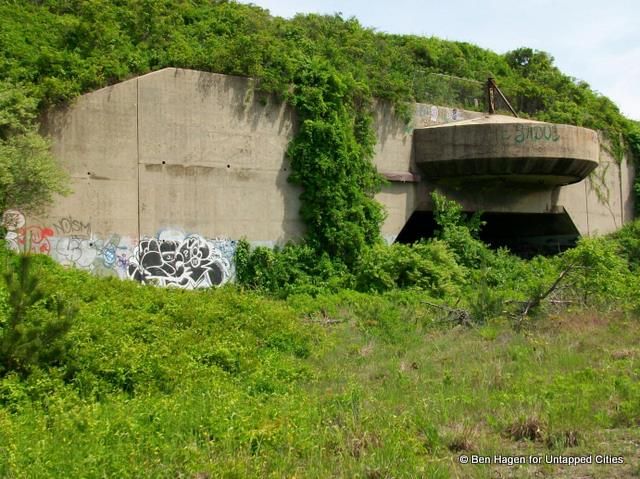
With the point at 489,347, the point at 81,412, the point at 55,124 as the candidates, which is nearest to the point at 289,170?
the point at 55,124

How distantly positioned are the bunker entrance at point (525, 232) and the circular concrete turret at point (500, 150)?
3.06 m

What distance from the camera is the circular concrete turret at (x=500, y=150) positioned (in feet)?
55.3

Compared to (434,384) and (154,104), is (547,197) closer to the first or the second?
(154,104)

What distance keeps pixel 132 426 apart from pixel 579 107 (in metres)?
21.2

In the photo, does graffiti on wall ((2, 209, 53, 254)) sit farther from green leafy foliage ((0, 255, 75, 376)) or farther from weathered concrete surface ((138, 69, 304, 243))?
green leafy foliage ((0, 255, 75, 376))

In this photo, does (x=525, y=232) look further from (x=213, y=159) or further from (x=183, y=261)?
(x=183, y=261)

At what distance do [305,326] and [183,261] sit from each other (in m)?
4.06

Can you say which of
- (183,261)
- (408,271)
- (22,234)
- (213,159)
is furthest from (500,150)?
(22,234)

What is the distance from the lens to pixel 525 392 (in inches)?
271

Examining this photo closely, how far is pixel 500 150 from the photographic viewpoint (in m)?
16.9

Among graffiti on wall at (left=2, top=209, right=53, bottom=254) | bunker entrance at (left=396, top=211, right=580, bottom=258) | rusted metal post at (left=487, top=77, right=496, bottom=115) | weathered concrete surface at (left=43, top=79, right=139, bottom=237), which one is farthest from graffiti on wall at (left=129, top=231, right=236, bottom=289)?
rusted metal post at (left=487, top=77, right=496, bottom=115)

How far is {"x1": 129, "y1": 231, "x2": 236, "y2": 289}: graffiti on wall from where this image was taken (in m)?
13.1

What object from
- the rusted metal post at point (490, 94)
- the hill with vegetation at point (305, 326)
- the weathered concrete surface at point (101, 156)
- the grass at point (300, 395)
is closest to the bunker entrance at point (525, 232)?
the hill with vegetation at point (305, 326)

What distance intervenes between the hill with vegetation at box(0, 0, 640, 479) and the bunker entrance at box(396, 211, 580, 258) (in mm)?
2007
